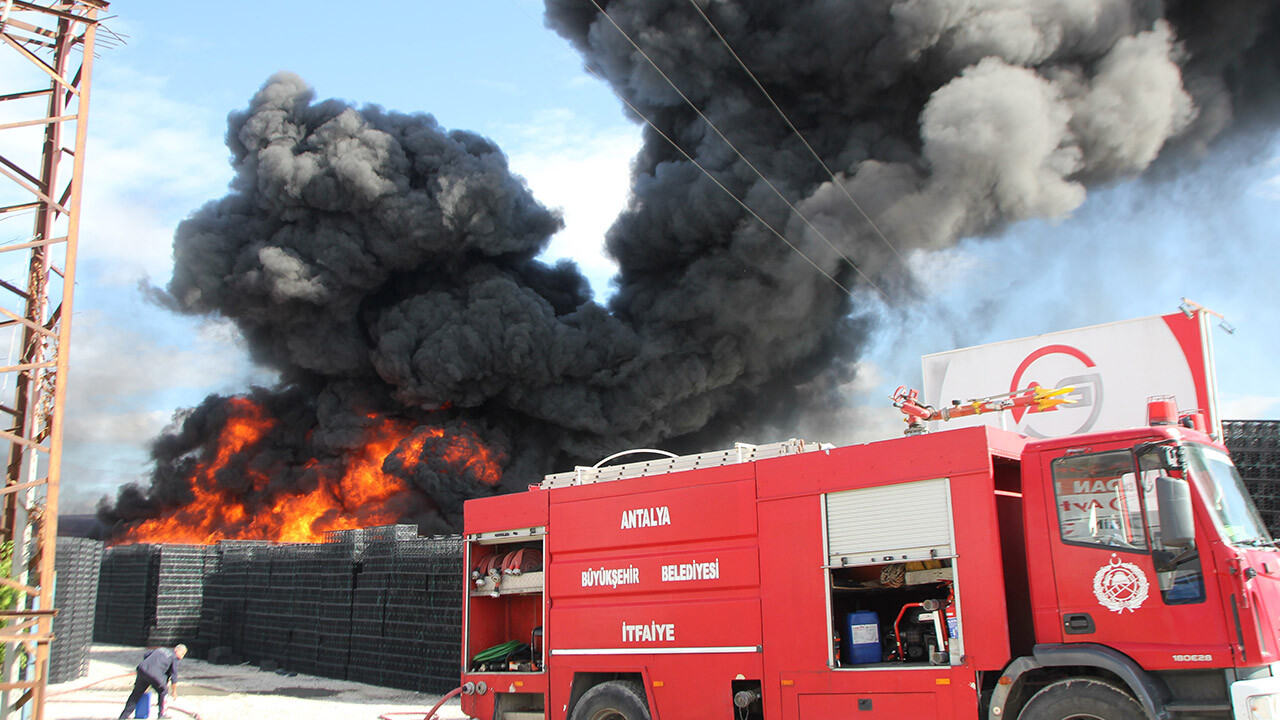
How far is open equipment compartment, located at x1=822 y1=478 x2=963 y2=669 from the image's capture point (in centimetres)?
643

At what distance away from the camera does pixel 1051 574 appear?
19.7ft

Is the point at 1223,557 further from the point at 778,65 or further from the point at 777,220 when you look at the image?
the point at 778,65

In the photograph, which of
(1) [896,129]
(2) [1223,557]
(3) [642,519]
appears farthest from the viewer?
(1) [896,129]

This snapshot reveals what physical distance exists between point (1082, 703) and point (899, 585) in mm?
1482

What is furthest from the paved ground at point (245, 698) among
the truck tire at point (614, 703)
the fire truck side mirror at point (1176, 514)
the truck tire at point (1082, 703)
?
the fire truck side mirror at point (1176, 514)

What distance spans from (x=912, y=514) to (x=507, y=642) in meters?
4.83

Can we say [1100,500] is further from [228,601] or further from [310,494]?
[310,494]

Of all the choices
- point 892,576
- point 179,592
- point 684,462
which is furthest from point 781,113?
point 892,576

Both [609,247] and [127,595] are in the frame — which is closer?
[127,595]

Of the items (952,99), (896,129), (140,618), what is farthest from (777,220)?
(140,618)

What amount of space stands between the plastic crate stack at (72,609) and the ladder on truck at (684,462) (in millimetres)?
11182

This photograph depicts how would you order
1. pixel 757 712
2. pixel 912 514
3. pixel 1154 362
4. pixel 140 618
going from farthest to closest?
pixel 140 618, pixel 1154 362, pixel 757 712, pixel 912 514

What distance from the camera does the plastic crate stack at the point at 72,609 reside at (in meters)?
15.8

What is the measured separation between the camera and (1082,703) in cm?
565
